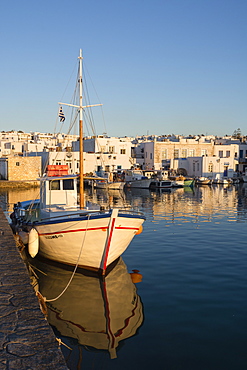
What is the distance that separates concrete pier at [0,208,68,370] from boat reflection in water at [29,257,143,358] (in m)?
1.69

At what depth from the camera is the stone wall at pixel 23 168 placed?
197 ft

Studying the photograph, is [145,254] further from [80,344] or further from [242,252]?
[80,344]

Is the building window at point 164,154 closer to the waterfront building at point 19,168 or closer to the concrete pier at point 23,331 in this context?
the waterfront building at point 19,168

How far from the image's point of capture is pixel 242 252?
16.0 meters

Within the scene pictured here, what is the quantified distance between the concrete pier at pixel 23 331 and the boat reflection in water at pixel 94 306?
1.69 m

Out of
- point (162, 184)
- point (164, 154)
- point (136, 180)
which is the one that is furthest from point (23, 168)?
point (164, 154)

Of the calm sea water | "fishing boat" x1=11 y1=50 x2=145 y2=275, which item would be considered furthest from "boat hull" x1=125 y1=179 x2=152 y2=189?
"fishing boat" x1=11 y1=50 x2=145 y2=275

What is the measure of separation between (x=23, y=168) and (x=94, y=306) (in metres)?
54.1

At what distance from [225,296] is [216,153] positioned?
77760 millimetres

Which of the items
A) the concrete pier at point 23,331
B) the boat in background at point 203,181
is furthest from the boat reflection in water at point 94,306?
the boat in background at point 203,181

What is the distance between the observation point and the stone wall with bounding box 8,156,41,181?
6016 centimetres

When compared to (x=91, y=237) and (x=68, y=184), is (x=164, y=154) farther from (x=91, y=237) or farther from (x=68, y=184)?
(x=91, y=237)

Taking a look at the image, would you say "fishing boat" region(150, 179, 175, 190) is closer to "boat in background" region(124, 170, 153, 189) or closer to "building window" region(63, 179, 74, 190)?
"boat in background" region(124, 170, 153, 189)

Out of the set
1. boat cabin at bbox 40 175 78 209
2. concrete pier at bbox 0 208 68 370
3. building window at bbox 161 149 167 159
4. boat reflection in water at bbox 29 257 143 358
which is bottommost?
boat reflection in water at bbox 29 257 143 358
